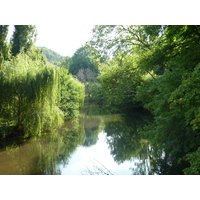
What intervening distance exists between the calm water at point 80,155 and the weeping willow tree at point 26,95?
884 mm

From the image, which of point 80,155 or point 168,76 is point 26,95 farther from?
point 168,76

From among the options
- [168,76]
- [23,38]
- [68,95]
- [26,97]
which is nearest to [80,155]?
[26,97]

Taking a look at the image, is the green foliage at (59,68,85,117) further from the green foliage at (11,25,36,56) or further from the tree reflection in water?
the tree reflection in water

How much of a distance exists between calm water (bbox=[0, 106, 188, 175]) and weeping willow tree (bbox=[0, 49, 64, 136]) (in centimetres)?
88

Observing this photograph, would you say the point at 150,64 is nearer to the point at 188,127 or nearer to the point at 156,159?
the point at 188,127

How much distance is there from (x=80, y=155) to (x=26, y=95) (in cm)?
363

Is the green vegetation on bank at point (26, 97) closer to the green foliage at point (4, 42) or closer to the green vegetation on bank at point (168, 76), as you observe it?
the green vegetation on bank at point (168, 76)

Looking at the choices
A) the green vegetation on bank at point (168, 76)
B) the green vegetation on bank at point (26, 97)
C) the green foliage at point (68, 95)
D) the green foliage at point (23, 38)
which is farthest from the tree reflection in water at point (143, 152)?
the green foliage at point (23, 38)

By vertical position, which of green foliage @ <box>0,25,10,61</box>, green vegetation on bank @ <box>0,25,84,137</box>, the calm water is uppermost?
green foliage @ <box>0,25,10,61</box>

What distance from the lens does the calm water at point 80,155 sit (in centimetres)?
669

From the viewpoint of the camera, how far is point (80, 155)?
8.27 metres

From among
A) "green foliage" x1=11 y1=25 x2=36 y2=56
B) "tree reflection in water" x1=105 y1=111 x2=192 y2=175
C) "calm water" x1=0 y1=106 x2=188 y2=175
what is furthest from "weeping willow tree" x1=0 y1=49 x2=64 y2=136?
"green foliage" x1=11 y1=25 x2=36 y2=56

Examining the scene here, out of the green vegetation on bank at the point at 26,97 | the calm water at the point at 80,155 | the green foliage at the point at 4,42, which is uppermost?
the green foliage at the point at 4,42

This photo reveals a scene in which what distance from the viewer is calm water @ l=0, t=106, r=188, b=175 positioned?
669 cm
